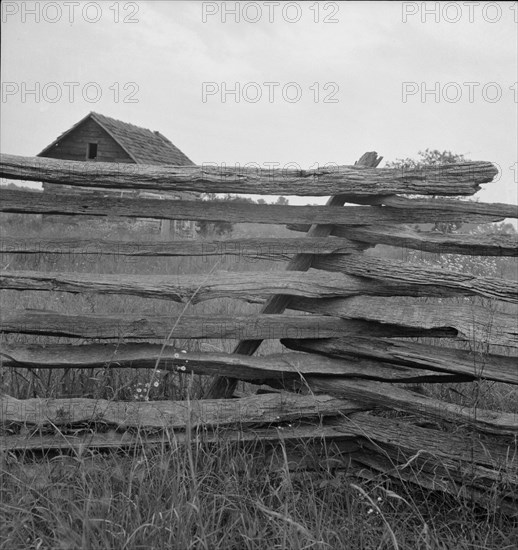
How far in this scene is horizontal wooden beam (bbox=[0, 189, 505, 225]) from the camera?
3.58m

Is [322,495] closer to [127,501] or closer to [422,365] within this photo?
[422,365]

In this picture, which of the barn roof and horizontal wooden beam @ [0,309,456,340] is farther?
the barn roof

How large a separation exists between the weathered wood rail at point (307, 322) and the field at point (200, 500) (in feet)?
0.41

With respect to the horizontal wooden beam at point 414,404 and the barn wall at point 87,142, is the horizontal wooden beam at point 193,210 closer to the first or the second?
the horizontal wooden beam at point 414,404

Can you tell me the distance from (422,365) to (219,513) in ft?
4.23

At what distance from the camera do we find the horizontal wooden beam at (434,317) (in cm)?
337

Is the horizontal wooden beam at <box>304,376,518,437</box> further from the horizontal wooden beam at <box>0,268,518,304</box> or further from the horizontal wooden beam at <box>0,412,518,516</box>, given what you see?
the horizontal wooden beam at <box>0,268,518,304</box>

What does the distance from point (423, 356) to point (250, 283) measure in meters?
0.94

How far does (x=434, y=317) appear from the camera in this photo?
3.48 metres

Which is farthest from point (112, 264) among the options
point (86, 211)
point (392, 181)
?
point (392, 181)

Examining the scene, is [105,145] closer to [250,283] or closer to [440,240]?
[250,283]

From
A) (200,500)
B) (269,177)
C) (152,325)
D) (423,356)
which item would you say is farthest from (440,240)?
(200,500)

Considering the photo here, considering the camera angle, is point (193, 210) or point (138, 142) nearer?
point (193, 210)

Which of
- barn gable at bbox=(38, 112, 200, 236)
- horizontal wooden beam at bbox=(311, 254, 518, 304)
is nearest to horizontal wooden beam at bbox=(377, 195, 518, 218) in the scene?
horizontal wooden beam at bbox=(311, 254, 518, 304)
